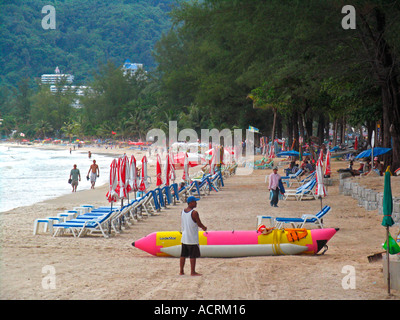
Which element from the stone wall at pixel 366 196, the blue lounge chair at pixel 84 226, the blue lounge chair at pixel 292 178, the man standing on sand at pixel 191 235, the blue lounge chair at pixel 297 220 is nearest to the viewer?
the man standing on sand at pixel 191 235

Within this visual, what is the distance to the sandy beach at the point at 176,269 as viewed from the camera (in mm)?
6246

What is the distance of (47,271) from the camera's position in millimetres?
7688

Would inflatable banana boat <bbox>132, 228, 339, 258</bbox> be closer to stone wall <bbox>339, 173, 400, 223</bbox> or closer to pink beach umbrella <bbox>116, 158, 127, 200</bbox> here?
stone wall <bbox>339, 173, 400, 223</bbox>

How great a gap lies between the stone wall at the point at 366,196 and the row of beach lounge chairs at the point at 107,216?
518 centimetres

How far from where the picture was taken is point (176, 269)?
7.89 meters

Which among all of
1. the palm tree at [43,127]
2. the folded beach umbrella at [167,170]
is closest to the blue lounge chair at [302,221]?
the folded beach umbrella at [167,170]

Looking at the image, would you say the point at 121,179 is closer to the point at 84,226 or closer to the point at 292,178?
the point at 84,226

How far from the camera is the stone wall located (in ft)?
36.5

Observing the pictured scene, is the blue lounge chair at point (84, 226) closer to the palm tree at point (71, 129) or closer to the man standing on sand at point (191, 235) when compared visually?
the man standing on sand at point (191, 235)

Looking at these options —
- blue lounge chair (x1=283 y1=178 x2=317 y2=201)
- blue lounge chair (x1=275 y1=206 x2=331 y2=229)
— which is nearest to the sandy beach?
blue lounge chair (x1=275 y1=206 x2=331 y2=229)

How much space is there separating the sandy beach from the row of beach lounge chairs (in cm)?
25

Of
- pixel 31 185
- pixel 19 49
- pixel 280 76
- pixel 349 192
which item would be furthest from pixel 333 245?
pixel 19 49

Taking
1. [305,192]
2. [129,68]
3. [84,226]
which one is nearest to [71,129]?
[129,68]

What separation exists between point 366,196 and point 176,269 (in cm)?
818
